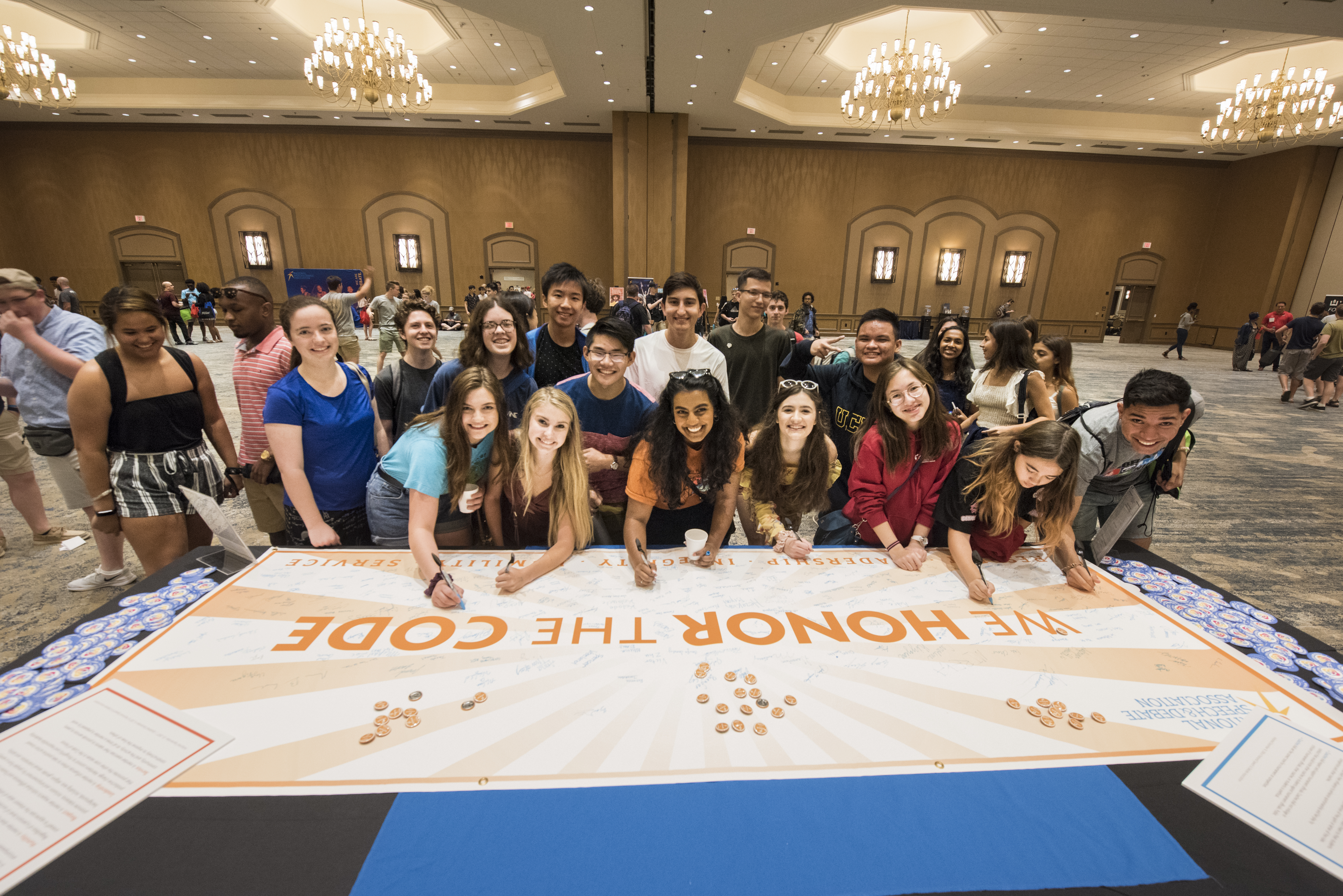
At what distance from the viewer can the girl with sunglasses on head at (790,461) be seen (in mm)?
2244

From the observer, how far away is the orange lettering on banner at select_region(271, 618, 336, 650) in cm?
140

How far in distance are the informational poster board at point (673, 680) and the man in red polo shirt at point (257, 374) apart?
81 cm

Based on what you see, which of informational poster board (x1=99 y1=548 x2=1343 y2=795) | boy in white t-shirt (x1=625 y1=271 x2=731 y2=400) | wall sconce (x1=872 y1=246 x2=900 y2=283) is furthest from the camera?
wall sconce (x1=872 y1=246 x2=900 y2=283)

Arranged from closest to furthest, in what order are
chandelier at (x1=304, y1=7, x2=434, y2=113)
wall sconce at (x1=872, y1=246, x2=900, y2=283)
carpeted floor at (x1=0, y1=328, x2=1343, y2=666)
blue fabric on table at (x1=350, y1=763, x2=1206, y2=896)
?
blue fabric on table at (x1=350, y1=763, x2=1206, y2=896), carpeted floor at (x1=0, y1=328, x2=1343, y2=666), chandelier at (x1=304, y1=7, x2=434, y2=113), wall sconce at (x1=872, y1=246, x2=900, y2=283)

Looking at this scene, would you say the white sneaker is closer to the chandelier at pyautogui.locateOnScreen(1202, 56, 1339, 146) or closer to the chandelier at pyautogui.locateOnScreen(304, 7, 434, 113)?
the chandelier at pyautogui.locateOnScreen(304, 7, 434, 113)

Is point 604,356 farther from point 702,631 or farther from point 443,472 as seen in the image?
point 702,631

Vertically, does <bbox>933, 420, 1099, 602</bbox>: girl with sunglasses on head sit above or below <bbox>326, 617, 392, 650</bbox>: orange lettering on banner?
above

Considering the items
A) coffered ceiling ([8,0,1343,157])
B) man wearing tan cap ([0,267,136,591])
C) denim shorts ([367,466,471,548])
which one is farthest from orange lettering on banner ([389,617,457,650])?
coffered ceiling ([8,0,1343,157])

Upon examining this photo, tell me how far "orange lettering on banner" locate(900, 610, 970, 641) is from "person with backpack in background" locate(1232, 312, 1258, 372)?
15977mm

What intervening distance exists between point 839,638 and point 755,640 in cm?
24

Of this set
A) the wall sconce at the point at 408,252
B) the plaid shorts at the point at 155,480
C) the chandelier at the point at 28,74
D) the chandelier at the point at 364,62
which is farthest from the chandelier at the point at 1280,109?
the chandelier at the point at 28,74

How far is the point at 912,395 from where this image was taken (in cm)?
210

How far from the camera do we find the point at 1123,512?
6.35 feet

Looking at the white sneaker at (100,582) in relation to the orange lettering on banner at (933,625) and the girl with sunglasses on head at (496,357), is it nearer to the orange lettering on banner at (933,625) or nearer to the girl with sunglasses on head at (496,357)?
the girl with sunglasses on head at (496,357)
